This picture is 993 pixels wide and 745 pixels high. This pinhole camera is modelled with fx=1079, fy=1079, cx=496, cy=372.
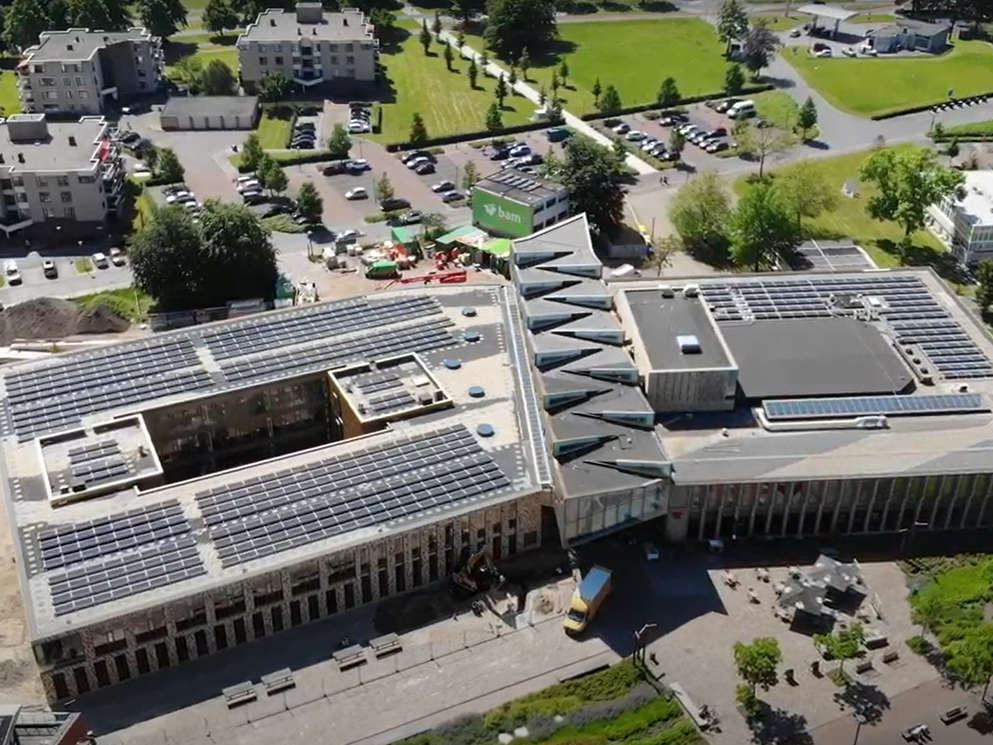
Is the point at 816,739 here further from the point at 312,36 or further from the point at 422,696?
the point at 312,36

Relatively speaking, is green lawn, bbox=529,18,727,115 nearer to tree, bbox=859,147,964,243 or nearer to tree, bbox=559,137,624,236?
tree, bbox=559,137,624,236

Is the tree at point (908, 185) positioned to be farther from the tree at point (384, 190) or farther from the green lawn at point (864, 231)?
the tree at point (384, 190)

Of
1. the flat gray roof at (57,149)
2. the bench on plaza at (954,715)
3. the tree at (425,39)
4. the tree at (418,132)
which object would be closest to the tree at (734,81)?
the tree at (418,132)

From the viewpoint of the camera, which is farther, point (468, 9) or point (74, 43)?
point (468, 9)

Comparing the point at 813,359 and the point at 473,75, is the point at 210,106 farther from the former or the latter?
the point at 813,359

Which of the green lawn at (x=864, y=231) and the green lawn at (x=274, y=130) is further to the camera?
the green lawn at (x=274, y=130)

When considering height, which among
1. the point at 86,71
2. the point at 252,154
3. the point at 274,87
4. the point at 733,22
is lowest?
the point at 252,154

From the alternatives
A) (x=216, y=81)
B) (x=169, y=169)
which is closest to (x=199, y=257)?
(x=169, y=169)
